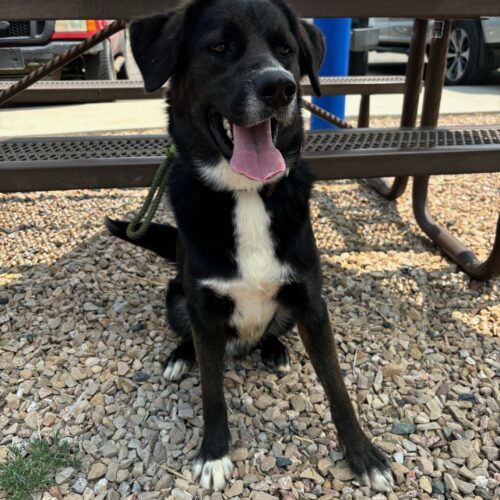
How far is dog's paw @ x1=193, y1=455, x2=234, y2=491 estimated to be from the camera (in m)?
1.58

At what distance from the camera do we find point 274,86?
137 cm

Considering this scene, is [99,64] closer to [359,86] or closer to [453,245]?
[359,86]

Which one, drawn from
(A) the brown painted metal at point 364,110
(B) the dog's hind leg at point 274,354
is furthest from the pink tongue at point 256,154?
(A) the brown painted metal at point 364,110

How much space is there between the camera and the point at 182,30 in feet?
5.20

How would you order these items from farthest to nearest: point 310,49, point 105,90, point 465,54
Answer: point 465,54, point 105,90, point 310,49

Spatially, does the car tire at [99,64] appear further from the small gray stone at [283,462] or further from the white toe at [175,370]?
the small gray stone at [283,462]

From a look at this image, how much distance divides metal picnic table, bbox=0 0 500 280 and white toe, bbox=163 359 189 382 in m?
0.71

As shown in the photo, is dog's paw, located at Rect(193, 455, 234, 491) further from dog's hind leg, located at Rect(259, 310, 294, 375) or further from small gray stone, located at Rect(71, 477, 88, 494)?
dog's hind leg, located at Rect(259, 310, 294, 375)

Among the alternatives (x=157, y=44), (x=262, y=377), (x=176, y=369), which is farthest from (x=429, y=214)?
(x=157, y=44)

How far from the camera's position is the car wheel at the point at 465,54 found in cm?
693

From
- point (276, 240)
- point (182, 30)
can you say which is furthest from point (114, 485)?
point (182, 30)

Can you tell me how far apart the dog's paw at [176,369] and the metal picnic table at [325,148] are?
70cm

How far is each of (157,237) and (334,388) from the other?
1.05 m

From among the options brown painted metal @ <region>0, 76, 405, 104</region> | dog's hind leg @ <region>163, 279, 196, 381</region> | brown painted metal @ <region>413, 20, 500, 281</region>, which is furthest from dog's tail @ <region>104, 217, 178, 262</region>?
brown painted metal @ <region>0, 76, 405, 104</region>
